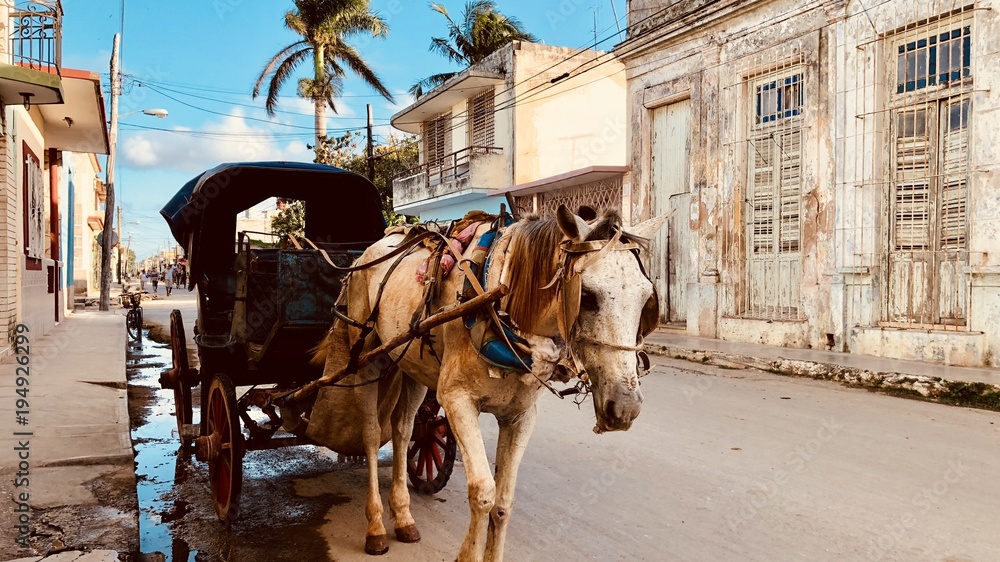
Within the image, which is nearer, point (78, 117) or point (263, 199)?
point (263, 199)

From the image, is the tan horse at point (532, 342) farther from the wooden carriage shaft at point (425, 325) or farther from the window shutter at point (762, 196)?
the window shutter at point (762, 196)

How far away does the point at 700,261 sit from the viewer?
13797mm

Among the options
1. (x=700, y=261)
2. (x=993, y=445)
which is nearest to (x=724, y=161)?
(x=700, y=261)

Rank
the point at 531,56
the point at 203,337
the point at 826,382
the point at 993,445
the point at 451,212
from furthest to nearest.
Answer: the point at 451,212 → the point at 531,56 → the point at 826,382 → the point at 993,445 → the point at 203,337

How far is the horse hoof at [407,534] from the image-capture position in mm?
3742

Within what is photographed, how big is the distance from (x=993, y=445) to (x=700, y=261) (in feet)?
27.2

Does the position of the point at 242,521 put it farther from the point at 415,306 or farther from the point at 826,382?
the point at 826,382

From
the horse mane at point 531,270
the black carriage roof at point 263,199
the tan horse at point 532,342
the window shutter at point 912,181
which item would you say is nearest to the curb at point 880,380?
the window shutter at point 912,181

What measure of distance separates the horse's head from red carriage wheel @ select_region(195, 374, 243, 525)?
2230 mm

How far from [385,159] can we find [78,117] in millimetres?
17016

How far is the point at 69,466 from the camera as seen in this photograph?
15.4 ft

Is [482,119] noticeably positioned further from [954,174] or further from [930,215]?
[954,174]

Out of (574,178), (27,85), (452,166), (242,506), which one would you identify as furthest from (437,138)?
(242,506)

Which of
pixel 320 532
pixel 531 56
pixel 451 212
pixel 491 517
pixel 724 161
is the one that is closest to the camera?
pixel 491 517
